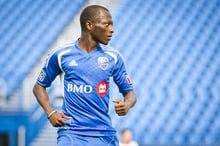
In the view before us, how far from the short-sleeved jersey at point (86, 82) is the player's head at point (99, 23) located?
0.12 meters

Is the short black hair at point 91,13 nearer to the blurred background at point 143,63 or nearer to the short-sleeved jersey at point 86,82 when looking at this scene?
the short-sleeved jersey at point 86,82

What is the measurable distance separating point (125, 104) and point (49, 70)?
0.59 meters

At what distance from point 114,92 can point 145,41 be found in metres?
2.18

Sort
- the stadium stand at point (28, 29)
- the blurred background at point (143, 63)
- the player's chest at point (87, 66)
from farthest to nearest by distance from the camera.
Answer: the stadium stand at point (28, 29) < the blurred background at point (143, 63) < the player's chest at point (87, 66)

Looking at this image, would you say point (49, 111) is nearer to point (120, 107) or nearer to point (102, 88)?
point (102, 88)

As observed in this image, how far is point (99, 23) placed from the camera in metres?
3.33

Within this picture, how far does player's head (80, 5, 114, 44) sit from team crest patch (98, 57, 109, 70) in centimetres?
12

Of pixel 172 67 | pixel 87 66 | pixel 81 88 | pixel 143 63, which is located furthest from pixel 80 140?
pixel 172 67

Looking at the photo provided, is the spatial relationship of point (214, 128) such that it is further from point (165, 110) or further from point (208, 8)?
point (208, 8)

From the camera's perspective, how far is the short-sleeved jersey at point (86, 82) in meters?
3.27

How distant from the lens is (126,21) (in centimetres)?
1118

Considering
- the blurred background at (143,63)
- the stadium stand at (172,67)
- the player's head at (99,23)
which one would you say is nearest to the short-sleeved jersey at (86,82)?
the player's head at (99,23)

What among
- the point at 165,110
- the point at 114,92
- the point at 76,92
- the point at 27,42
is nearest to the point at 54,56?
the point at 76,92

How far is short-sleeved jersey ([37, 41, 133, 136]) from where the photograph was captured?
3.27 m
